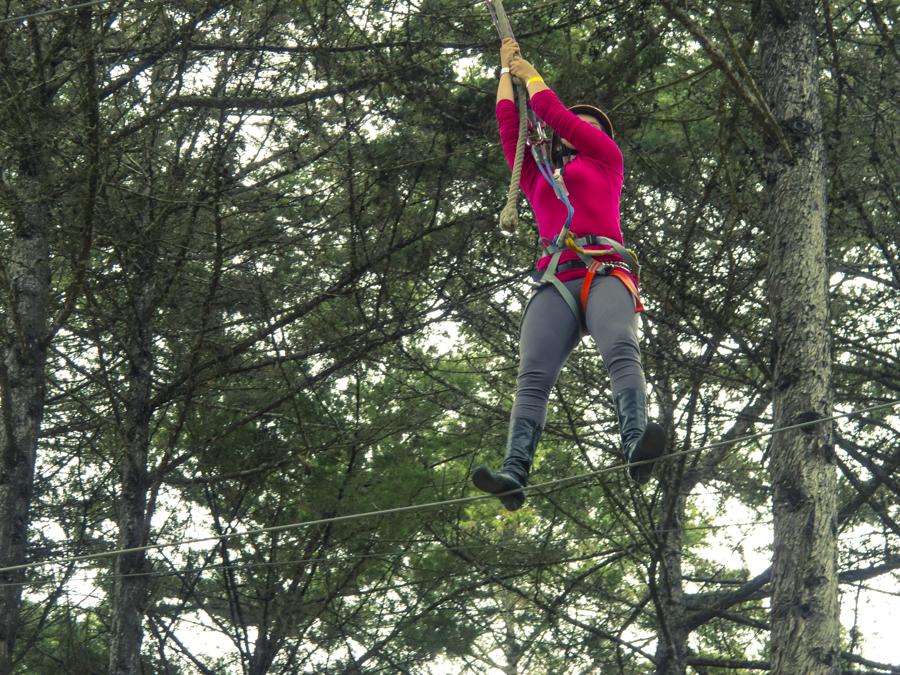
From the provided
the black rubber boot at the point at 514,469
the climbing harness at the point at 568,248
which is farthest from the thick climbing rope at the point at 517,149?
the black rubber boot at the point at 514,469

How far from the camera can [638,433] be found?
3.94m

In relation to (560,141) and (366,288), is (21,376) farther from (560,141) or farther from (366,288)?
(560,141)

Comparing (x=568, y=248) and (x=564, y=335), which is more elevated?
(x=568, y=248)

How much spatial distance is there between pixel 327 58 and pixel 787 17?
309 centimetres

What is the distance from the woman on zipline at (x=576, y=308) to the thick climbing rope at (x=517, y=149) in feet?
0.27

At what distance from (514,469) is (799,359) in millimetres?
1798

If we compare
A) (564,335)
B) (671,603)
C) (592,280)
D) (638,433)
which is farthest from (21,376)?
(671,603)

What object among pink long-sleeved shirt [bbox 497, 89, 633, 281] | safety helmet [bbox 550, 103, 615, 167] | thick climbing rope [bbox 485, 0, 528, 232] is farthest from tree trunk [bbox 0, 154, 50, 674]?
pink long-sleeved shirt [bbox 497, 89, 633, 281]

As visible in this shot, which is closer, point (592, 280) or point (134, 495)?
point (592, 280)

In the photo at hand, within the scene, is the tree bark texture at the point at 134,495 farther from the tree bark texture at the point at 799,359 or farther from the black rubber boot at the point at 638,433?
the black rubber boot at the point at 638,433

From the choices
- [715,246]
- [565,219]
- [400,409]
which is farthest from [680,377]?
[565,219]

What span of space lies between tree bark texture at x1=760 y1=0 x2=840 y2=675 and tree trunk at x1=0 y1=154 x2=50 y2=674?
175 inches

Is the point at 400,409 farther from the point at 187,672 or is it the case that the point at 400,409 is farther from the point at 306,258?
the point at 187,672

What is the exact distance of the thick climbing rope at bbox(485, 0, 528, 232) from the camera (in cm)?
421
